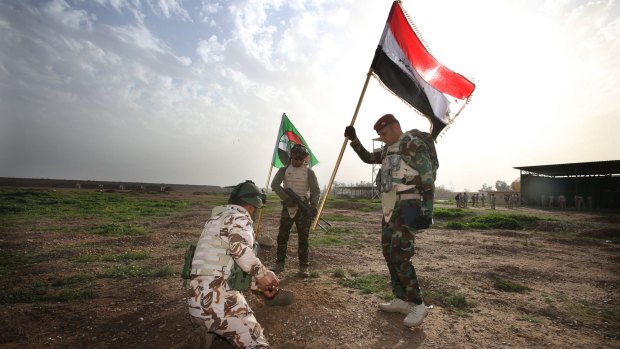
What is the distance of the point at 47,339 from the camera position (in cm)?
337

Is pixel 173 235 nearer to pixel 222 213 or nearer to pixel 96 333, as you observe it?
pixel 96 333

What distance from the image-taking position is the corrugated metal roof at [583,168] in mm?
27562

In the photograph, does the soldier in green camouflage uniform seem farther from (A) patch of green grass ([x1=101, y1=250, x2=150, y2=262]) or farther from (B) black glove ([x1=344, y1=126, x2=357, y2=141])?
Answer: (A) patch of green grass ([x1=101, y1=250, x2=150, y2=262])

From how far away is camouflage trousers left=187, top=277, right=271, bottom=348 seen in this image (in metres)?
2.46

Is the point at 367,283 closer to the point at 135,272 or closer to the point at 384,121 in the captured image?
the point at 384,121

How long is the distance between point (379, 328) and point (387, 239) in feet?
3.67

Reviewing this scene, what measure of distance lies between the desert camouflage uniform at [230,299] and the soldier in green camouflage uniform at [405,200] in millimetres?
1980

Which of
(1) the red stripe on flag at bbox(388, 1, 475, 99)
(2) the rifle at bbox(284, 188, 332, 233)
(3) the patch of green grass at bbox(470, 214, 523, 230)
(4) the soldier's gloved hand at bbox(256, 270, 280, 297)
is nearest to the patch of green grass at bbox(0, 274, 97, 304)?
(2) the rifle at bbox(284, 188, 332, 233)

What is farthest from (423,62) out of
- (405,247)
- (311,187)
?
(405,247)

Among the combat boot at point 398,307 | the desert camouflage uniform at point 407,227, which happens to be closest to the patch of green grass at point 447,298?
the combat boot at point 398,307

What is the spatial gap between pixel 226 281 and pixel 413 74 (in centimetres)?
469

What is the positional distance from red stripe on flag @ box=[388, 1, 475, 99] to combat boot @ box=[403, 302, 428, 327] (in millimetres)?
3615

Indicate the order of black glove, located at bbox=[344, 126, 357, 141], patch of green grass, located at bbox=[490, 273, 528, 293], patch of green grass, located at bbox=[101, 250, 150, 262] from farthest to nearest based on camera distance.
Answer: patch of green grass, located at bbox=[101, 250, 150, 262] < patch of green grass, located at bbox=[490, 273, 528, 293] < black glove, located at bbox=[344, 126, 357, 141]

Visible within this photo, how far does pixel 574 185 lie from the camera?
3356 centimetres
